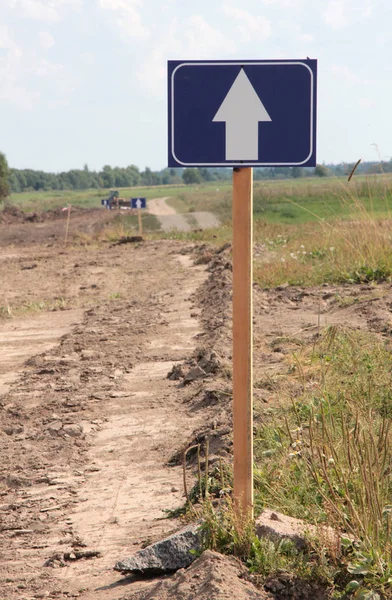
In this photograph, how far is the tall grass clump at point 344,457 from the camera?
11.0 feet

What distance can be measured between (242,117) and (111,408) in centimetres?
410

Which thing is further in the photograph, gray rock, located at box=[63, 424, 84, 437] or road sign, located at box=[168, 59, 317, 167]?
gray rock, located at box=[63, 424, 84, 437]

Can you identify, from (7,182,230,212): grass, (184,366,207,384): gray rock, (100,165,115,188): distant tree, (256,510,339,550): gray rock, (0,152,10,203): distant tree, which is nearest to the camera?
(256,510,339,550): gray rock

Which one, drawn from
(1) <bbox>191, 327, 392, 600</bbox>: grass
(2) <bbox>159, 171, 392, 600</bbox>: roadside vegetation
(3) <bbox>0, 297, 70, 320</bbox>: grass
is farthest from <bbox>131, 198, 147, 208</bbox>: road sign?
(1) <bbox>191, 327, 392, 600</bbox>: grass

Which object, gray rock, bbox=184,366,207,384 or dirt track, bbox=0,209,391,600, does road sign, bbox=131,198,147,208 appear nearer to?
dirt track, bbox=0,209,391,600

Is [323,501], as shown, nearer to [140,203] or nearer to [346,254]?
[346,254]

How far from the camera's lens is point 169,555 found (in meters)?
3.72

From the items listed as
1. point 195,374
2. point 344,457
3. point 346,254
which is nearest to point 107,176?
point 346,254

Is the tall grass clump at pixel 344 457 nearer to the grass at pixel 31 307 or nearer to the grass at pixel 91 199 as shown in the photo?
the grass at pixel 31 307

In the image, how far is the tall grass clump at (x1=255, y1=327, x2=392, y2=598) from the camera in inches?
132

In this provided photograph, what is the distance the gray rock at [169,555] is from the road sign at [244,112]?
1.63 m

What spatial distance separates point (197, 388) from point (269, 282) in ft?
21.1

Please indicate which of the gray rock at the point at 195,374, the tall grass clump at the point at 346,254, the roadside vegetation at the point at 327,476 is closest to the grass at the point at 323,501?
the roadside vegetation at the point at 327,476

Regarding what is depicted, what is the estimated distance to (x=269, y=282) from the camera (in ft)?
44.4
